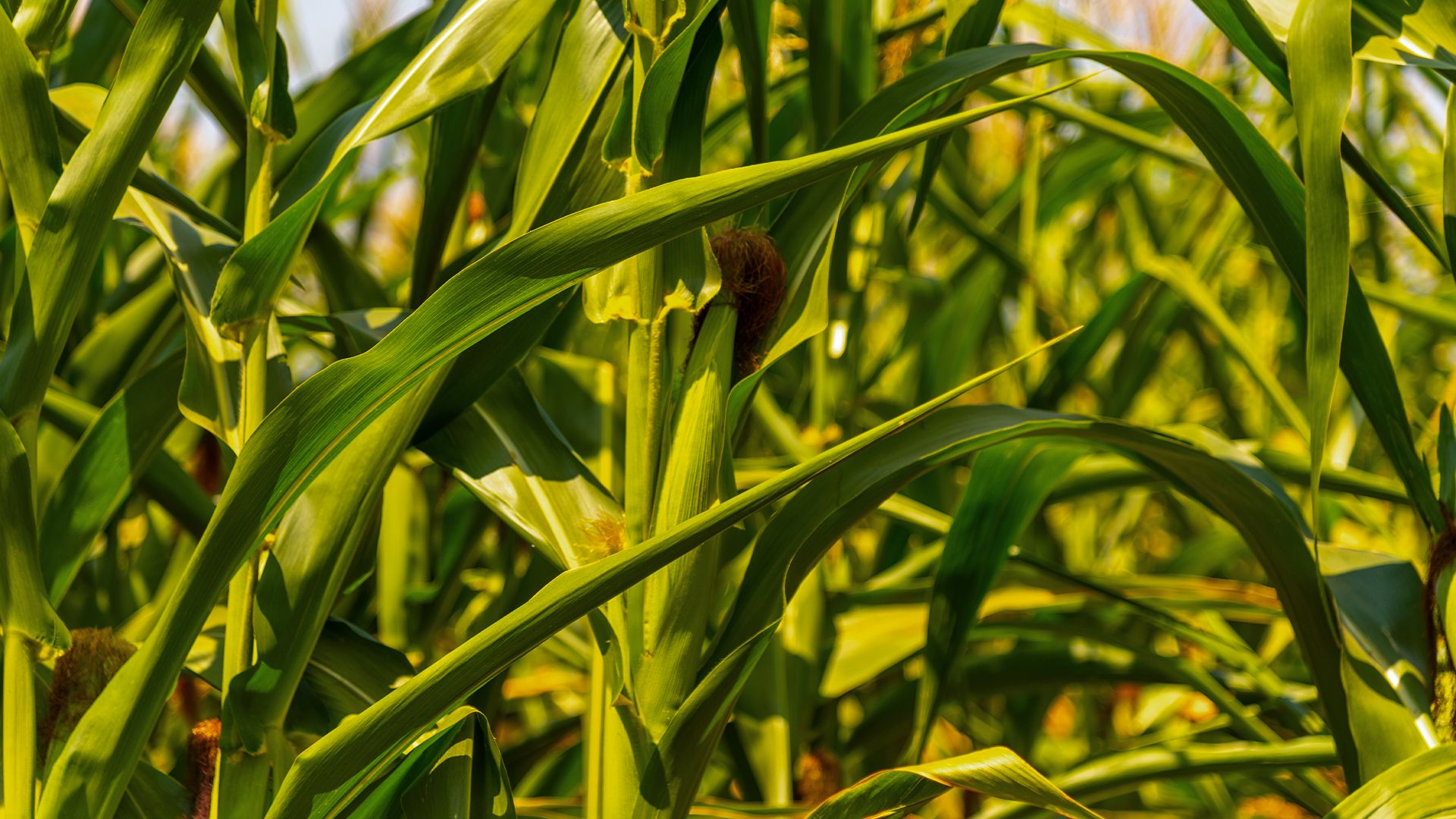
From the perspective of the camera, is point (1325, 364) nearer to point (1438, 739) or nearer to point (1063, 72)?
point (1438, 739)

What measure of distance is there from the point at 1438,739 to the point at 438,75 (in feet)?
1.17

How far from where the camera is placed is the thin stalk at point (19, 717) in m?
0.27

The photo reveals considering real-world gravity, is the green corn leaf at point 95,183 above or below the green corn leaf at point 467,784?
above

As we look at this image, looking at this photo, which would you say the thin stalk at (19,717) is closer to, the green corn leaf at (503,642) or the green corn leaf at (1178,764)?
the green corn leaf at (503,642)

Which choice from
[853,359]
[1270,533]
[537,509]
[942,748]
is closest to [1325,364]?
[1270,533]

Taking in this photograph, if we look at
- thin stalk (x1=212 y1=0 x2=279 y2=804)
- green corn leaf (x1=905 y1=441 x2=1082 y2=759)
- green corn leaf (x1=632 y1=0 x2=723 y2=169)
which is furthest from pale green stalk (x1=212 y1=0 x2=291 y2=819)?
green corn leaf (x1=905 y1=441 x2=1082 y2=759)

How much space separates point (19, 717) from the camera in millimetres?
277

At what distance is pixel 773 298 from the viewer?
12.1 inches

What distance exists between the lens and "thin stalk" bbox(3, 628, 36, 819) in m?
0.27

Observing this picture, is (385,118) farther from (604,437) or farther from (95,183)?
(604,437)

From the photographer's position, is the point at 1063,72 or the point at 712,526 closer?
the point at 712,526

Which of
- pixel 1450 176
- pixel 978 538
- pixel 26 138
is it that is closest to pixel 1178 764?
pixel 978 538

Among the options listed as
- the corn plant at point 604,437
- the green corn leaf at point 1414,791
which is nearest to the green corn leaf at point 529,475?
the corn plant at point 604,437

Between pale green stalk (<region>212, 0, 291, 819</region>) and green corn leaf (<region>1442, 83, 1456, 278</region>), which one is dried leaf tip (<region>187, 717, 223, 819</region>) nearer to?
pale green stalk (<region>212, 0, 291, 819</region>)
